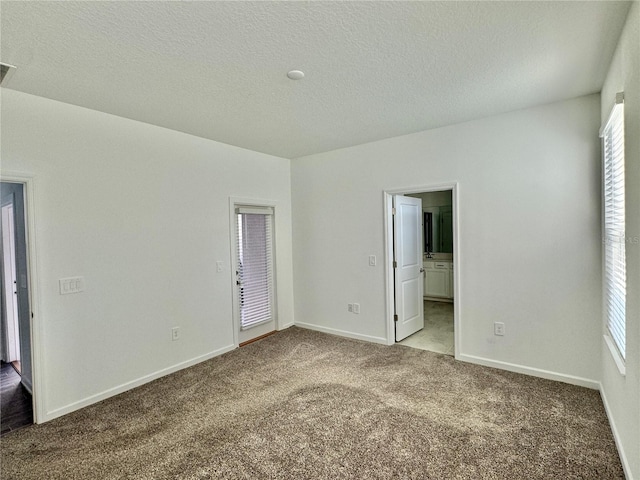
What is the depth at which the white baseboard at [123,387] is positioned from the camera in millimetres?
2668

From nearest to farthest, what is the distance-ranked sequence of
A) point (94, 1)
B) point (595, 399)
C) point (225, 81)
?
point (94, 1) → point (225, 81) → point (595, 399)

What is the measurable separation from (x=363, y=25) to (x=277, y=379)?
2.99 meters

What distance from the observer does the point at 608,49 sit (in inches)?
82.9

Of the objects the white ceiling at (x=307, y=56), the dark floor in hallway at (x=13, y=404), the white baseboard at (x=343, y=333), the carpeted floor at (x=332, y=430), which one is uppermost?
the white ceiling at (x=307, y=56)

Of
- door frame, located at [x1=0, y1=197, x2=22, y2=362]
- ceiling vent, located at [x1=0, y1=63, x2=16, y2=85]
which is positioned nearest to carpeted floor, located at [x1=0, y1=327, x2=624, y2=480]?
door frame, located at [x1=0, y1=197, x2=22, y2=362]

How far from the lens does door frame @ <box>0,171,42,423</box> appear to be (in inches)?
100

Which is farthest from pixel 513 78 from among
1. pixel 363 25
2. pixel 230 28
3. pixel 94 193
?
pixel 94 193

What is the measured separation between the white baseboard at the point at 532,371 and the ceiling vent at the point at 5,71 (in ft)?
14.6

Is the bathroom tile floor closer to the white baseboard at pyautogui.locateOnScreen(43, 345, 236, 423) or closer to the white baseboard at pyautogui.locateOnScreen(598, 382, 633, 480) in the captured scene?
the white baseboard at pyautogui.locateOnScreen(598, 382, 633, 480)

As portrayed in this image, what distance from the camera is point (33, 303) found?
2.59m

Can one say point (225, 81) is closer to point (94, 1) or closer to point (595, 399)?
point (94, 1)

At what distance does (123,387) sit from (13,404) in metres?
0.86

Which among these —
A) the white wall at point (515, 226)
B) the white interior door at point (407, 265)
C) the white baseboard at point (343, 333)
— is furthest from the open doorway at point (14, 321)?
the white interior door at point (407, 265)

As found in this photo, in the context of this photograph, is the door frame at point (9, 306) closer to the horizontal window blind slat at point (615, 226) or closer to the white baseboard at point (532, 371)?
the white baseboard at point (532, 371)
